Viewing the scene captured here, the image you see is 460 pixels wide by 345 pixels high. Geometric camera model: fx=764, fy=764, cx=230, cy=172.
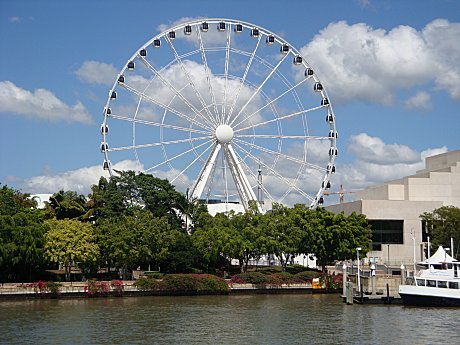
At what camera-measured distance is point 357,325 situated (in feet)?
155

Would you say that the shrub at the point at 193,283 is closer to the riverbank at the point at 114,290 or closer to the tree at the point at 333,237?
the riverbank at the point at 114,290

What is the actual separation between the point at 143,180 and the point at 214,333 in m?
45.0

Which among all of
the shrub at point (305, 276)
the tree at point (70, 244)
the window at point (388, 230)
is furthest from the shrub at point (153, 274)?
the window at point (388, 230)

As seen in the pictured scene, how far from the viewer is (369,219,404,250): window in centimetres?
10788

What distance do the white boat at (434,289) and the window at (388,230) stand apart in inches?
1876

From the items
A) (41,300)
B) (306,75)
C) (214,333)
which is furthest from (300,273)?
(214,333)

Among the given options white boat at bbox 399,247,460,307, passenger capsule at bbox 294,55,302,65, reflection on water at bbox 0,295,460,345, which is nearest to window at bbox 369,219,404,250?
passenger capsule at bbox 294,55,302,65

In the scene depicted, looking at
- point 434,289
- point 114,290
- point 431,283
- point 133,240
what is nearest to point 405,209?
point 133,240

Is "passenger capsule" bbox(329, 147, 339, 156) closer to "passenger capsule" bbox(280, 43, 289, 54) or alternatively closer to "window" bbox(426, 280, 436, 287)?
"passenger capsule" bbox(280, 43, 289, 54)

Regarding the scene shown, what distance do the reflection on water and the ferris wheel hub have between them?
64.6 feet

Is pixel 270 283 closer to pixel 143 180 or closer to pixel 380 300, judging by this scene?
pixel 380 300

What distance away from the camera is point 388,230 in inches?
4274

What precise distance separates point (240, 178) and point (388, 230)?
3602 centimetres

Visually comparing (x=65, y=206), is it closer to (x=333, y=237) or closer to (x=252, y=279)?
(x=252, y=279)
